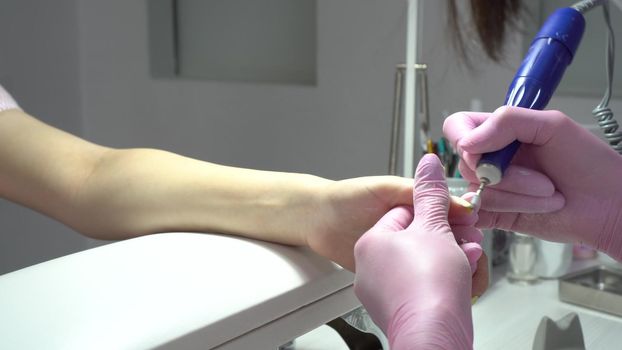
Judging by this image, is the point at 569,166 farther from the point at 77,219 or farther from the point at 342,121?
the point at 342,121

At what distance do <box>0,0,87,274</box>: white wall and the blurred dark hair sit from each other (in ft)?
4.14

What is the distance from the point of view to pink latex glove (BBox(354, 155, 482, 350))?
0.39 metres

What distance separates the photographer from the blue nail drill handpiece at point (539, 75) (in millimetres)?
563

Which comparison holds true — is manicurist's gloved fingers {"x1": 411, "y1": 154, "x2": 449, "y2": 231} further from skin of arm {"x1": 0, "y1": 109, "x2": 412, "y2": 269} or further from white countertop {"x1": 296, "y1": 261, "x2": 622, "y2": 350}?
white countertop {"x1": 296, "y1": 261, "x2": 622, "y2": 350}

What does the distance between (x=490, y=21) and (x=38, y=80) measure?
139cm

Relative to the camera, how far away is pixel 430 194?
513mm

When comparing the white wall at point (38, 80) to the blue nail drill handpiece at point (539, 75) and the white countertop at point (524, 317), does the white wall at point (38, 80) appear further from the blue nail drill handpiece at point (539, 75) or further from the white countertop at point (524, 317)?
the blue nail drill handpiece at point (539, 75)

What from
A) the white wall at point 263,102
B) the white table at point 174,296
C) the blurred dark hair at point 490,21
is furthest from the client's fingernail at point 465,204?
the white wall at point 263,102

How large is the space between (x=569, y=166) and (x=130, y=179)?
50cm

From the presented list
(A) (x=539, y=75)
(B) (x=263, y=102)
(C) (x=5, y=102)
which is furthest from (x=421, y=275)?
(B) (x=263, y=102)

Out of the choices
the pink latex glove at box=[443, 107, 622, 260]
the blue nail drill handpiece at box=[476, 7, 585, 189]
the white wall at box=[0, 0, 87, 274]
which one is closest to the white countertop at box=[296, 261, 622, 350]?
the pink latex glove at box=[443, 107, 622, 260]

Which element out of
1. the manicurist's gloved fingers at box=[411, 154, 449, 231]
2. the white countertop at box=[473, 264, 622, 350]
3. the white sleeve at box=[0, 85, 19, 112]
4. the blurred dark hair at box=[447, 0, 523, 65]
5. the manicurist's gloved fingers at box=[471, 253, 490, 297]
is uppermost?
the blurred dark hair at box=[447, 0, 523, 65]

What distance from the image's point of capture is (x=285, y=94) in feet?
5.05

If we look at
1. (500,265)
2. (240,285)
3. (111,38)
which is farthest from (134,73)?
(240,285)
